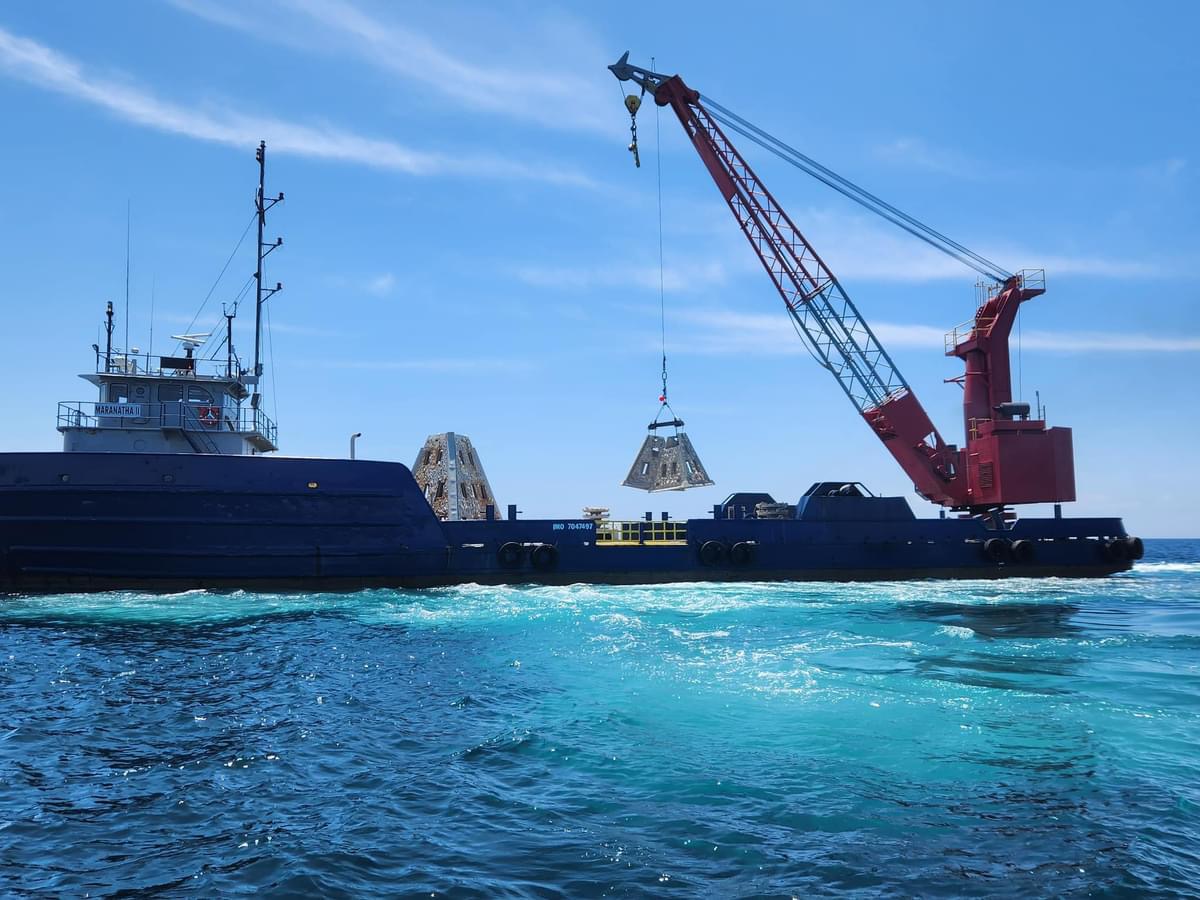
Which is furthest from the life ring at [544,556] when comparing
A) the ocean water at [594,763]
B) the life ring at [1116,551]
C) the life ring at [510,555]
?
the life ring at [1116,551]

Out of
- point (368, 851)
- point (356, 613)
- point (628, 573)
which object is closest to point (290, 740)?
point (368, 851)

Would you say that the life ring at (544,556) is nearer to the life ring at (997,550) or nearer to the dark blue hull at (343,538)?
the dark blue hull at (343,538)

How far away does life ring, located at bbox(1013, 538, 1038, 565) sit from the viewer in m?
27.0

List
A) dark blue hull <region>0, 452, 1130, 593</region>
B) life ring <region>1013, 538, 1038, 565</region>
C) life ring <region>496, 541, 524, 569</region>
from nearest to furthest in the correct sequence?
dark blue hull <region>0, 452, 1130, 593</region>
life ring <region>496, 541, 524, 569</region>
life ring <region>1013, 538, 1038, 565</region>

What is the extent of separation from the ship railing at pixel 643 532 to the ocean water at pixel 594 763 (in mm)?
11240

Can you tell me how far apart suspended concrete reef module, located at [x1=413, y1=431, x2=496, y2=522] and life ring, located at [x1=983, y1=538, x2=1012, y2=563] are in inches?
656

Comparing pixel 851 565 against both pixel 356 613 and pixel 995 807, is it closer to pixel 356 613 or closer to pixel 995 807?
pixel 356 613

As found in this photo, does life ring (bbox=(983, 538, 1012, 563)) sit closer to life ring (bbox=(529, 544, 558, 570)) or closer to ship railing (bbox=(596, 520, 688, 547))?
ship railing (bbox=(596, 520, 688, 547))

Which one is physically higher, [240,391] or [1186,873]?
[240,391]

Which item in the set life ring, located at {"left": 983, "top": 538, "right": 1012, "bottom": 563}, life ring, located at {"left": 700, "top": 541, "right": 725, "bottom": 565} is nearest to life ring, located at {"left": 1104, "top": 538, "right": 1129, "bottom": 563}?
life ring, located at {"left": 983, "top": 538, "right": 1012, "bottom": 563}

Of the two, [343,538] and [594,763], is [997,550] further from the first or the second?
[594,763]

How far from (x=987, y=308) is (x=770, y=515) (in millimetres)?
10859

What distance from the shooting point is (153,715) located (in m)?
8.37

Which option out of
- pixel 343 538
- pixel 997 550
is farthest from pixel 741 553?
pixel 343 538
